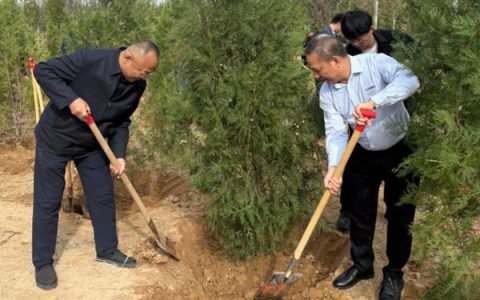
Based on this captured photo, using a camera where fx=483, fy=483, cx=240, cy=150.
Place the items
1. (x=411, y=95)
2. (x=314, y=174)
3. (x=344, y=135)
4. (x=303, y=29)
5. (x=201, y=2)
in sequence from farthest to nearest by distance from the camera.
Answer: (x=314, y=174)
(x=303, y=29)
(x=201, y=2)
(x=344, y=135)
(x=411, y=95)

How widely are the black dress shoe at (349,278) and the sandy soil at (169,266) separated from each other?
0.18 feet

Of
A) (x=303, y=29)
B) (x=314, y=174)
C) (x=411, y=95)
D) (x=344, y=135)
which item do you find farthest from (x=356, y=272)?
(x=303, y=29)

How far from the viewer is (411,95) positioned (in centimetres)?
309

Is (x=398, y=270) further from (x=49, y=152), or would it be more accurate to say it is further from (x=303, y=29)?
(x=49, y=152)

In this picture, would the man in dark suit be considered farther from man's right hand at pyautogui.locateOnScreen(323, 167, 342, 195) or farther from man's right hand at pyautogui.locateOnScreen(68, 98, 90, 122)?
man's right hand at pyautogui.locateOnScreen(323, 167, 342, 195)

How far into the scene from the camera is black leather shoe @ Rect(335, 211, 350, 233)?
5.04 m

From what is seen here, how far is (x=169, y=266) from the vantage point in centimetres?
438

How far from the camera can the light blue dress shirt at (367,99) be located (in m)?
3.16

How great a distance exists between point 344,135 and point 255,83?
829 mm

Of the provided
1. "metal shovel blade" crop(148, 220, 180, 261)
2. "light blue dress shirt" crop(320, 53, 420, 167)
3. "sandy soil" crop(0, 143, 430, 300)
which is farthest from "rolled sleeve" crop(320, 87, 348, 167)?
"metal shovel blade" crop(148, 220, 180, 261)

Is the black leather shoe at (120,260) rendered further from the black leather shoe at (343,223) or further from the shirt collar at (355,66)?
the shirt collar at (355,66)

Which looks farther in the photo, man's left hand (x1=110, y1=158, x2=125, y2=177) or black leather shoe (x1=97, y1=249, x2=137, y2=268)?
black leather shoe (x1=97, y1=249, x2=137, y2=268)

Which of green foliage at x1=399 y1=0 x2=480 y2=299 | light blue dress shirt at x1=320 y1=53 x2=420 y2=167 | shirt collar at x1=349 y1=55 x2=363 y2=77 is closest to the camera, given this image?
green foliage at x1=399 y1=0 x2=480 y2=299

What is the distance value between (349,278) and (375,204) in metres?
0.66
